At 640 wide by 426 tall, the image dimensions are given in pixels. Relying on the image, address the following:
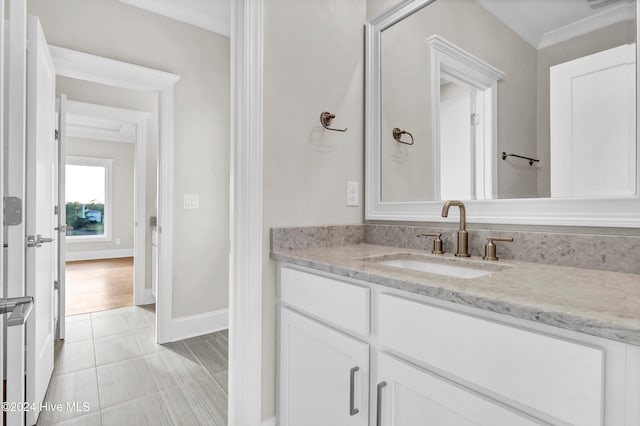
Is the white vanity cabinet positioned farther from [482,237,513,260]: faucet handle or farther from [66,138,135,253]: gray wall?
[66,138,135,253]: gray wall

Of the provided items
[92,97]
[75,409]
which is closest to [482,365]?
[75,409]

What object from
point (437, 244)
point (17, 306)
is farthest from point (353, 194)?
point (17, 306)

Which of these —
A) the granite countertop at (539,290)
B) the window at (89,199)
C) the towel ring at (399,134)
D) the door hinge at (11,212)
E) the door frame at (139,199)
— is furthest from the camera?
the window at (89,199)

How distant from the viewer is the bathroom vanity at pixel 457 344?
0.57 m

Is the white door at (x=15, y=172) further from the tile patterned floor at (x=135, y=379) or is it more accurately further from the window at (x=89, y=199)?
the window at (x=89, y=199)

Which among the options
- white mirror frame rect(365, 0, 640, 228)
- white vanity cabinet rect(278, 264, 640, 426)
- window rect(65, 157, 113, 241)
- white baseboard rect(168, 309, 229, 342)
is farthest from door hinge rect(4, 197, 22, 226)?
window rect(65, 157, 113, 241)

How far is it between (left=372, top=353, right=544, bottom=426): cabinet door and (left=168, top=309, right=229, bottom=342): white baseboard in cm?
208

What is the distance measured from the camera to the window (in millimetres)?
6697

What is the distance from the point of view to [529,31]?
1.19 metres

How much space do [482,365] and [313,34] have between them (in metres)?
1.47

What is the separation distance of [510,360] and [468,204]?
801mm

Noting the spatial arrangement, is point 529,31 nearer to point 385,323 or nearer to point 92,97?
point 385,323

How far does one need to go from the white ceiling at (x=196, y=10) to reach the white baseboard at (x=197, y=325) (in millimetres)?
2371

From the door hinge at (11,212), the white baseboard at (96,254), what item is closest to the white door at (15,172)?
the door hinge at (11,212)
